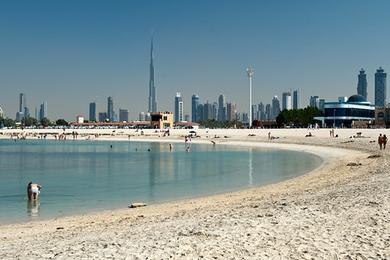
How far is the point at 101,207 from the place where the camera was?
779 inches

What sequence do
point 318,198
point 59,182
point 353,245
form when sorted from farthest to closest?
point 59,182, point 318,198, point 353,245

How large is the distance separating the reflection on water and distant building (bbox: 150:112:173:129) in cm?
15483

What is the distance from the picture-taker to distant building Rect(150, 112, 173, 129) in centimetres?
17738

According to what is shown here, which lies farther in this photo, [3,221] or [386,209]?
[3,221]

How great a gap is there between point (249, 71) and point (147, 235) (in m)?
140

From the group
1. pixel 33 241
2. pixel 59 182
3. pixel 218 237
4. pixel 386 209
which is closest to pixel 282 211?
pixel 386 209

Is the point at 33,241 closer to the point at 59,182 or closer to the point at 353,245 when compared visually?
the point at 353,245

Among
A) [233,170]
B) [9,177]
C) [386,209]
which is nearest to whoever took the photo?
[386,209]

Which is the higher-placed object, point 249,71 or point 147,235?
point 249,71

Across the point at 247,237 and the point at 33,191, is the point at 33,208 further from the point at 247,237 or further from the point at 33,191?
the point at 247,237

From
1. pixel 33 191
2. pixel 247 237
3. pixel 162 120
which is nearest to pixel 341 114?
pixel 162 120

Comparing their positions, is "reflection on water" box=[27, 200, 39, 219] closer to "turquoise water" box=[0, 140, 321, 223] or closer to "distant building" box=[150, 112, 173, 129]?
"turquoise water" box=[0, 140, 321, 223]

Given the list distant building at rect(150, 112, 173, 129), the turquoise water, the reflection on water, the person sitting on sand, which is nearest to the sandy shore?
the reflection on water

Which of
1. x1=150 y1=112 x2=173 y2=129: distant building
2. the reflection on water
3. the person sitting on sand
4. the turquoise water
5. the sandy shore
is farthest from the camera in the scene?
x1=150 y1=112 x2=173 y2=129: distant building
